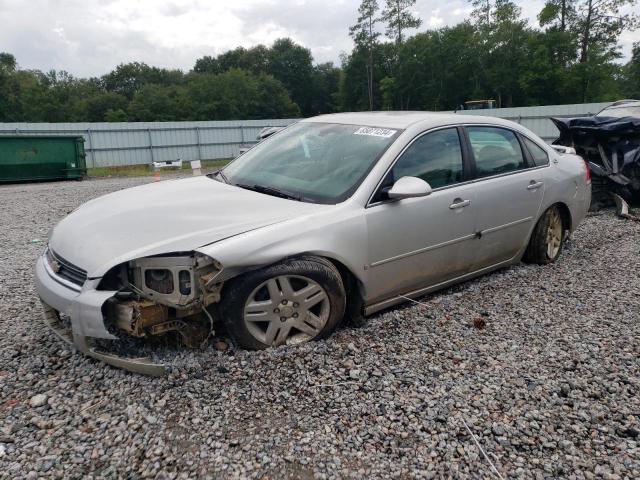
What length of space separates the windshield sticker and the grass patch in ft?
56.9

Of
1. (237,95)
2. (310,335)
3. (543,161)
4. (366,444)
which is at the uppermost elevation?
(237,95)

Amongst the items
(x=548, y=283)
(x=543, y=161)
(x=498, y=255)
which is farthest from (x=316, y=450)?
(x=543, y=161)

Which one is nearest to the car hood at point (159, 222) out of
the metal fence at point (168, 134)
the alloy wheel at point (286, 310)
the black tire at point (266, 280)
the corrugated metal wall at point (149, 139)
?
the black tire at point (266, 280)

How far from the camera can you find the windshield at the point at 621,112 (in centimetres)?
876

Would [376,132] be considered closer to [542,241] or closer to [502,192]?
[502,192]

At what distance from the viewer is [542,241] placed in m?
4.91

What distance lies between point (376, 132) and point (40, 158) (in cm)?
1542

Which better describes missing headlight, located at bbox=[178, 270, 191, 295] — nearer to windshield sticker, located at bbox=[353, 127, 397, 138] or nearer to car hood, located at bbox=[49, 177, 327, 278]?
car hood, located at bbox=[49, 177, 327, 278]

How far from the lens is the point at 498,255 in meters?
4.50

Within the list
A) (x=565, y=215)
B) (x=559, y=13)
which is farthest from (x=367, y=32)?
(x=565, y=215)

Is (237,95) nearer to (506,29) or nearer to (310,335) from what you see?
(506,29)

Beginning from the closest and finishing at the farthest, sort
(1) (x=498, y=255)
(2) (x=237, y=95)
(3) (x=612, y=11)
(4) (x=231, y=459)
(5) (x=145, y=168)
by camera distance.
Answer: (4) (x=231, y=459) < (1) (x=498, y=255) < (5) (x=145, y=168) < (3) (x=612, y=11) < (2) (x=237, y=95)

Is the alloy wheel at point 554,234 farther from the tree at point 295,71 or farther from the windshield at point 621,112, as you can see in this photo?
the tree at point 295,71

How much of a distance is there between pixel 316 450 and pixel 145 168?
23.1 metres
